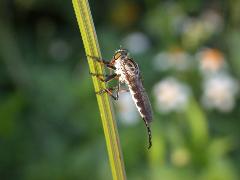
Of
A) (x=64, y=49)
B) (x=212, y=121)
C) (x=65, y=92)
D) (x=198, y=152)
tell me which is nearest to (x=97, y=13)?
(x=64, y=49)

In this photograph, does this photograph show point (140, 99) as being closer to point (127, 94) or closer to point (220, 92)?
point (127, 94)

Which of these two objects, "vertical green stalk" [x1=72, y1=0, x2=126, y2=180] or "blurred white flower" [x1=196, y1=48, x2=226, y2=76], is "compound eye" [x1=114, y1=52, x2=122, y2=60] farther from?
"blurred white flower" [x1=196, y1=48, x2=226, y2=76]

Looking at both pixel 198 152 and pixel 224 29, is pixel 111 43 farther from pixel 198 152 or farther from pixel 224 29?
pixel 198 152

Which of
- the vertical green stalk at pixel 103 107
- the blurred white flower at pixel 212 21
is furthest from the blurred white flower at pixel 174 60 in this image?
the vertical green stalk at pixel 103 107

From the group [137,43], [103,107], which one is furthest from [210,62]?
[103,107]

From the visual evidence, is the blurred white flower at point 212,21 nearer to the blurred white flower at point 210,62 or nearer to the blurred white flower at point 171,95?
the blurred white flower at point 210,62

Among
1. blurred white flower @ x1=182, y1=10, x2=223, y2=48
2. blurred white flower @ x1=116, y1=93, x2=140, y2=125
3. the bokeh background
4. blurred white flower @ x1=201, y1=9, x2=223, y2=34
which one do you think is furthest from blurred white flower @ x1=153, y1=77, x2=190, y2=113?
blurred white flower @ x1=201, y1=9, x2=223, y2=34
